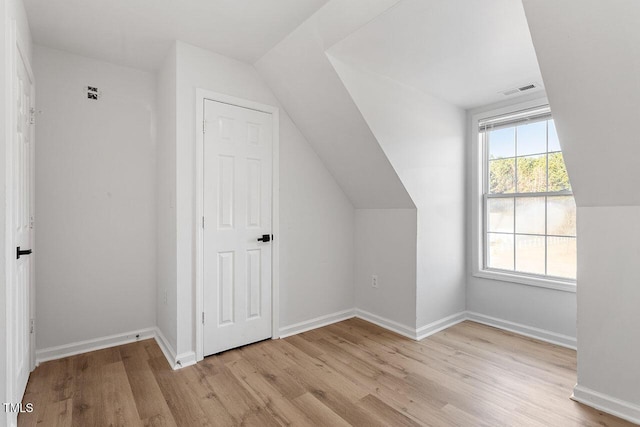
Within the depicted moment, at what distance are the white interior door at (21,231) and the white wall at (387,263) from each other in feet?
9.03

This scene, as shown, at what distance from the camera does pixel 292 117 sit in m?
3.14

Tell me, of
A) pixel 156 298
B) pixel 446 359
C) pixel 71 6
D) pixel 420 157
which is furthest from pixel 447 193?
pixel 71 6

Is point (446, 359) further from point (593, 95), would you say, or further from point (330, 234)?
point (593, 95)

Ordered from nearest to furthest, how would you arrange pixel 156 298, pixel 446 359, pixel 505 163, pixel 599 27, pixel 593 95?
pixel 599 27 < pixel 593 95 < pixel 446 359 < pixel 156 298 < pixel 505 163

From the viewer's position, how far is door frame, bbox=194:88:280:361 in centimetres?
257

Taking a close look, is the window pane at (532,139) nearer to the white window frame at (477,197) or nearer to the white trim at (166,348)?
the white window frame at (477,197)

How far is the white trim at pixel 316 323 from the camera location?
3119 mm

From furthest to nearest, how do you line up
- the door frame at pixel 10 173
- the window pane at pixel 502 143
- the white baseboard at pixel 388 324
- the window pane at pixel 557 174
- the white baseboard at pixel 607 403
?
1. the window pane at pixel 502 143
2. the white baseboard at pixel 388 324
3. the window pane at pixel 557 174
4. the white baseboard at pixel 607 403
5. the door frame at pixel 10 173

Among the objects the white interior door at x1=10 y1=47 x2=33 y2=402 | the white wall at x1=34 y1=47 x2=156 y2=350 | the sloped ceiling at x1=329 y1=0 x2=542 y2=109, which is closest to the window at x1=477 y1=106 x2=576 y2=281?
the sloped ceiling at x1=329 y1=0 x2=542 y2=109

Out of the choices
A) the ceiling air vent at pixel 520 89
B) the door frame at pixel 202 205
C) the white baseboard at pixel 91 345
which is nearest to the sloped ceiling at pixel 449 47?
the ceiling air vent at pixel 520 89

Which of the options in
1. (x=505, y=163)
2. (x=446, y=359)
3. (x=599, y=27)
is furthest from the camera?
(x=505, y=163)

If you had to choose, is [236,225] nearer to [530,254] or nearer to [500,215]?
[500,215]

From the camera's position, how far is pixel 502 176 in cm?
340

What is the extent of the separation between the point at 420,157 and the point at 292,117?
4.16 ft
